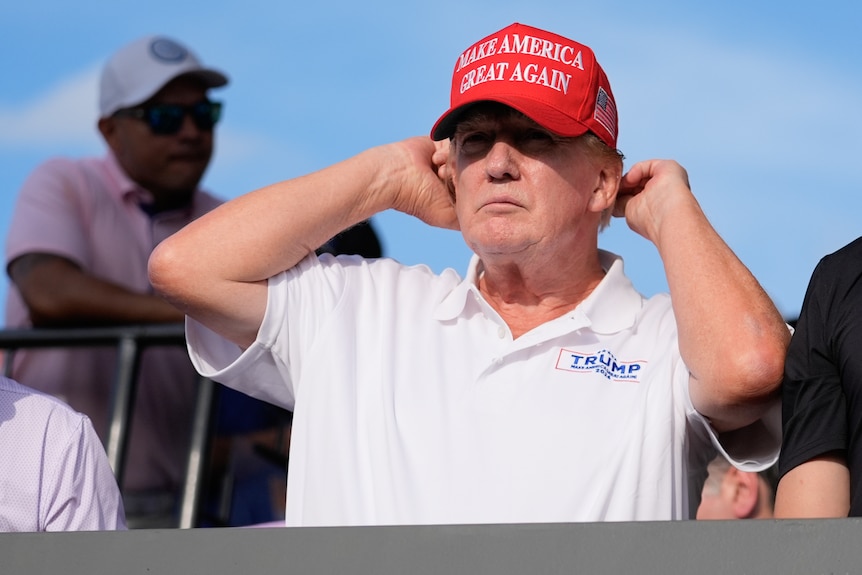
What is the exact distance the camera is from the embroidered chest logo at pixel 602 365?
268cm

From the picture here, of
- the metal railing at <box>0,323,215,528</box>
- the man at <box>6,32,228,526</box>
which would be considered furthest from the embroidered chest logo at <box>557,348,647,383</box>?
the man at <box>6,32,228,526</box>

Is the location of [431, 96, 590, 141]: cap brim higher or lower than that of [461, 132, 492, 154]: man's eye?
higher

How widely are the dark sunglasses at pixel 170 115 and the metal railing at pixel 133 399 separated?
38.7 inches

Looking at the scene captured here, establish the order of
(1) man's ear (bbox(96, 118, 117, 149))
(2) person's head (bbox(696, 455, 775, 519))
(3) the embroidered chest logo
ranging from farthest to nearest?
1. (1) man's ear (bbox(96, 118, 117, 149))
2. (2) person's head (bbox(696, 455, 775, 519))
3. (3) the embroidered chest logo

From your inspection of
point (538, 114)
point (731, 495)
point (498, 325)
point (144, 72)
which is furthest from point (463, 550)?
point (144, 72)

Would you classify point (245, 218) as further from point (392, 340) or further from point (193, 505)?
point (193, 505)

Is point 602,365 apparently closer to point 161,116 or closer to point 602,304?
point 602,304

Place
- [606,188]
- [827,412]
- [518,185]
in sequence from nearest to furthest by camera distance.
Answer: [827,412], [518,185], [606,188]

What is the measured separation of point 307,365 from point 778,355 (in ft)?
2.92

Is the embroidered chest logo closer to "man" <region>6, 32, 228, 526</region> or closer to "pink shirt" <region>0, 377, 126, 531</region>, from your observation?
"pink shirt" <region>0, 377, 126, 531</region>

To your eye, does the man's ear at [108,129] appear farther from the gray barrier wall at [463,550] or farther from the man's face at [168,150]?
the gray barrier wall at [463,550]

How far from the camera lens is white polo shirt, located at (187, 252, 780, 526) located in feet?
8.27

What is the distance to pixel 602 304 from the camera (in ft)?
9.27

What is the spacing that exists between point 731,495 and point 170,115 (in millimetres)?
2178
